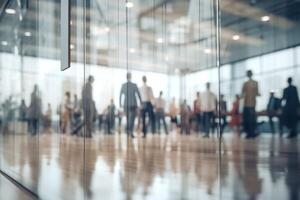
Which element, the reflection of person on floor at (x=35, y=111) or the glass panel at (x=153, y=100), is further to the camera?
the reflection of person on floor at (x=35, y=111)

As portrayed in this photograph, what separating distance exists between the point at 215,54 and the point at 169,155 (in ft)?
2.24

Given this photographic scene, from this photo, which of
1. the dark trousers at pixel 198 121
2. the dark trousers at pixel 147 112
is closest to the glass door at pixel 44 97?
the dark trousers at pixel 147 112

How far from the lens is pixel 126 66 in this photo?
101 inches

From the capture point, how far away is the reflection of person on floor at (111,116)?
2727 mm

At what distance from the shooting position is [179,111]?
2156mm

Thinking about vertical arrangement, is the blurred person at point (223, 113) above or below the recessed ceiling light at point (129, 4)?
below

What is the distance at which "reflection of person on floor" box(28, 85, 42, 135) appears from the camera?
4972mm

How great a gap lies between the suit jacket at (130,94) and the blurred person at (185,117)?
39 cm

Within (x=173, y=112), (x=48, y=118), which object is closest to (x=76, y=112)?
(x=48, y=118)

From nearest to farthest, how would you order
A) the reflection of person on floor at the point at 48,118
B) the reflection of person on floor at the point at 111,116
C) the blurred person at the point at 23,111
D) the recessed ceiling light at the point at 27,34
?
the reflection of person on floor at the point at 111,116 < the reflection of person on floor at the point at 48,118 < the recessed ceiling light at the point at 27,34 < the blurred person at the point at 23,111

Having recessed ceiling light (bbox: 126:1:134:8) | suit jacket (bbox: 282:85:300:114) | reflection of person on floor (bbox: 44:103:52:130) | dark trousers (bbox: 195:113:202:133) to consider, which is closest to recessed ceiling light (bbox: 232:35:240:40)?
suit jacket (bbox: 282:85:300:114)

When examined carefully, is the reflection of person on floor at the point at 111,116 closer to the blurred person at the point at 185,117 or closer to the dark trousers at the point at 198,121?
the blurred person at the point at 185,117

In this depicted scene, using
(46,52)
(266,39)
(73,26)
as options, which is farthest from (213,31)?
(46,52)

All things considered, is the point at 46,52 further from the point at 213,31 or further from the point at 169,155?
the point at 213,31
